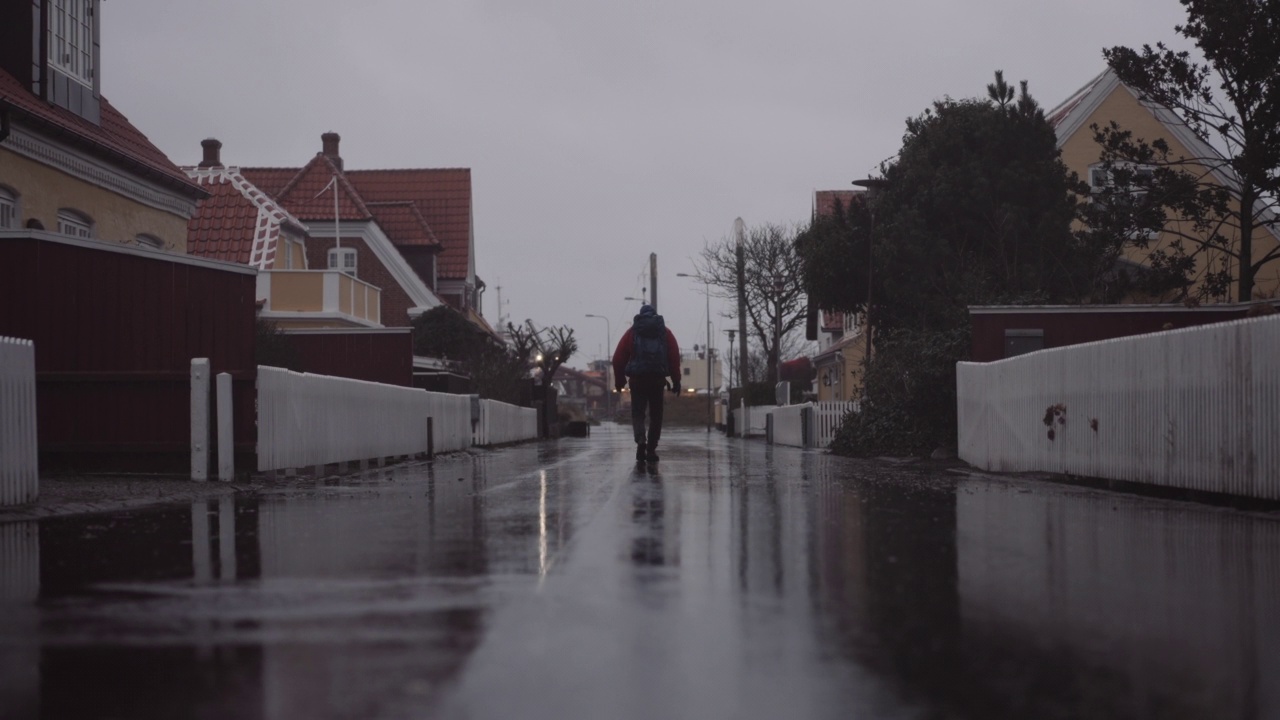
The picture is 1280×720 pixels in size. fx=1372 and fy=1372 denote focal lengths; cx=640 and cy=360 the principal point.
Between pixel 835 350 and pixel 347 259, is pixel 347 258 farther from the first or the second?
pixel 835 350

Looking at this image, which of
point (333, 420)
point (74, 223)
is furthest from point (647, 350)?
point (74, 223)

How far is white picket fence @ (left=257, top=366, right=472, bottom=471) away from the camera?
14.0 meters

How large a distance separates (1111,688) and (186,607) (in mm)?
3250

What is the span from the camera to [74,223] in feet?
69.5

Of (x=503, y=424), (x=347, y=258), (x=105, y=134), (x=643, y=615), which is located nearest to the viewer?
(x=643, y=615)

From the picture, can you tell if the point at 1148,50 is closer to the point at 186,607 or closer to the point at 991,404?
the point at 991,404

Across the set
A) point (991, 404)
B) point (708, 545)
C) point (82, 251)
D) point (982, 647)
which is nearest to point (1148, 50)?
point (991, 404)

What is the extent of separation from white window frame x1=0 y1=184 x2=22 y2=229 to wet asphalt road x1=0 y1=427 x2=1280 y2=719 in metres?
11.3

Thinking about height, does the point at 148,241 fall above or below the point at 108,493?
above

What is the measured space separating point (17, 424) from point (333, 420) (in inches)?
270

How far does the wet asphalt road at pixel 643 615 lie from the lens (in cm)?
369

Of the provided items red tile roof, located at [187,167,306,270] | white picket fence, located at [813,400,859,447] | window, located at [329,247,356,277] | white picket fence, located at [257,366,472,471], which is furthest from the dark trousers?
window, located at [329,247,356,277]

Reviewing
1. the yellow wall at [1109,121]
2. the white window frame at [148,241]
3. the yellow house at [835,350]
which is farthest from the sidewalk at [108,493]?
the yellow house at [835,350]

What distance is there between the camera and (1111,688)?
3818mm
